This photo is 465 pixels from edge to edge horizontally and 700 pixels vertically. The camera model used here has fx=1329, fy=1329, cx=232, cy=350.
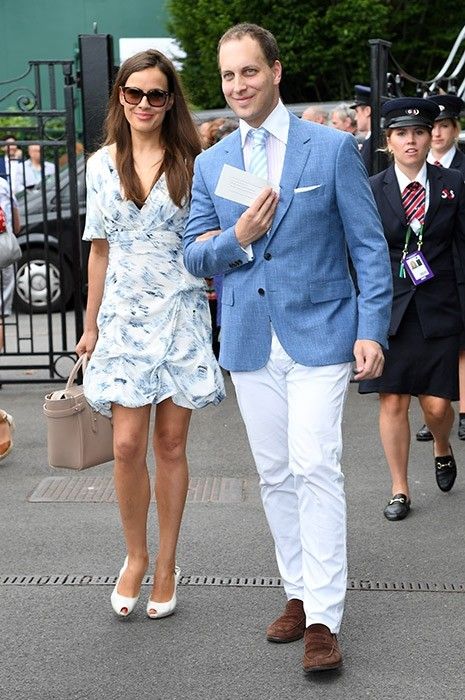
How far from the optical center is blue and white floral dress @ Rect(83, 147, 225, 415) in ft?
15.8

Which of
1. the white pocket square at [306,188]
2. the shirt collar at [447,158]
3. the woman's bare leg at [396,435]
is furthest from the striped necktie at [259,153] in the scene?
the shirt collar at [447,158]

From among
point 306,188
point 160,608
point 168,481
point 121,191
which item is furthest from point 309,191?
point 160,608

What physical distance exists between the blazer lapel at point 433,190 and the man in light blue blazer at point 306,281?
2099mm

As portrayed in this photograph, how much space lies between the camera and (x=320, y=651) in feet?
14.2

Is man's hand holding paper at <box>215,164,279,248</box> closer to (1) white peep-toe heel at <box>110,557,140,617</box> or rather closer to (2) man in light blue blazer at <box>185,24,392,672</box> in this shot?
(2) man in light blue blazer at <box>185,24,392,672</box>

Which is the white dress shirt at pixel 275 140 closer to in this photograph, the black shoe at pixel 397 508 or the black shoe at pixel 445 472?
the black shoe at pixel 397 508

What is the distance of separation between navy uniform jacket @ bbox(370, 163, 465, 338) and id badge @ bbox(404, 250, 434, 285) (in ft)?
0.12

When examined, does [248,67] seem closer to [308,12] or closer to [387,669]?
[387,669]

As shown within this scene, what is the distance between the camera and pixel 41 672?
4445 millimetres

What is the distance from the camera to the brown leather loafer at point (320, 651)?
14.2 ft

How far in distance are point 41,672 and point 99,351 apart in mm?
1169

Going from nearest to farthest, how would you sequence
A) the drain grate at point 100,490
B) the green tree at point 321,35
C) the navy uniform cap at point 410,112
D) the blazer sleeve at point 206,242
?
the blazer sleeve at point 206,242, the navy uniform cap at point 410,112, the drain grate at point 100,490, the green tree at point 321,35

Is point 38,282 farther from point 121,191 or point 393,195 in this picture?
point 121,191

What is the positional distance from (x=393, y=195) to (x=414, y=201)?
0.35 ft
